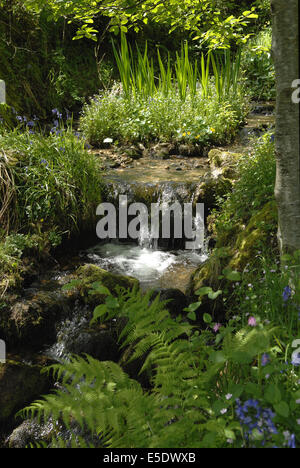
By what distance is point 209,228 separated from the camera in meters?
4.79

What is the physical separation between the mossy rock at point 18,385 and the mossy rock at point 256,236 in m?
1.75

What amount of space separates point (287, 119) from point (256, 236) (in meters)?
1.17

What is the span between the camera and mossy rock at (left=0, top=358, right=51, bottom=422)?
9.41 feet

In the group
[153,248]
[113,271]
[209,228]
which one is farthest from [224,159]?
[113,271]

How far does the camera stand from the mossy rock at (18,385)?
9.41 feet

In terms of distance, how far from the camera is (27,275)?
415 centimetres

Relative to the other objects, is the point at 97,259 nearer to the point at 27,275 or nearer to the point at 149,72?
the point at 27,275

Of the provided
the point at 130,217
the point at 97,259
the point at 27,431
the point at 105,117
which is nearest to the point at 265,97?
the point at 105,117

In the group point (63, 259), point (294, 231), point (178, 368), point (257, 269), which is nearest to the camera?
point (178, 368)

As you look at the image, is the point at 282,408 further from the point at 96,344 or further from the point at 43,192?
the point at 43,192

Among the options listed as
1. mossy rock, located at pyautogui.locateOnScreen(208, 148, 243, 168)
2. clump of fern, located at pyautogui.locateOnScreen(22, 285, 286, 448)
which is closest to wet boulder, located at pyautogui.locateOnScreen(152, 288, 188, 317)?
clump of fern, located at pyautogui.locateOnScreen(22, 285, 286, 448)

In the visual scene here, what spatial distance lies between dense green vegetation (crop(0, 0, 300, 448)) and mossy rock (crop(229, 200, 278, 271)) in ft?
0.04

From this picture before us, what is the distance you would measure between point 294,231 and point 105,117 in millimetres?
5599

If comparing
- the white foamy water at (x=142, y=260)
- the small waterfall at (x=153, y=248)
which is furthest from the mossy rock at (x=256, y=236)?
the white foamy water at (x=142, y=260)
